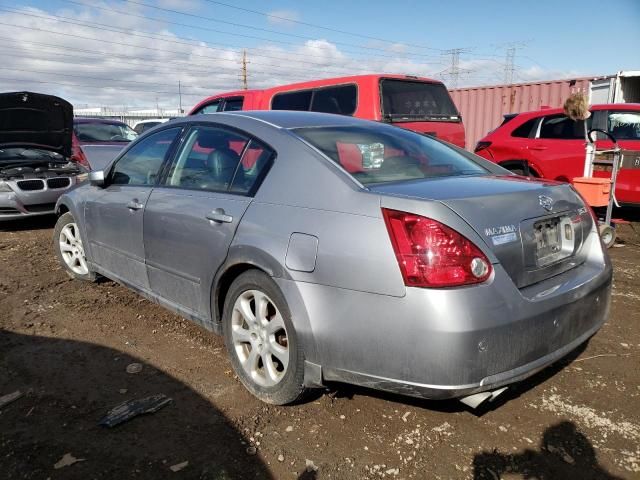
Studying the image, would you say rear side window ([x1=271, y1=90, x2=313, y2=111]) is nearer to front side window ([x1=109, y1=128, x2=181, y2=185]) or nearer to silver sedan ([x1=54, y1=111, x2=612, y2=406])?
front side window ([x1=109, y1=128, x2=181, y2=185])

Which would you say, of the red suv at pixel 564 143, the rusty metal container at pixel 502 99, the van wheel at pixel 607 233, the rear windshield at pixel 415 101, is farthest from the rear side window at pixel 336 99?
the rusty metal container at pixel 502 99

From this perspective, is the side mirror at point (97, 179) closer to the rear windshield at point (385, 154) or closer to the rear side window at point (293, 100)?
the rear windshield at point (385, 154)

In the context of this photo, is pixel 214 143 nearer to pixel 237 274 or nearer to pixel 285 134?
pixel 285 134

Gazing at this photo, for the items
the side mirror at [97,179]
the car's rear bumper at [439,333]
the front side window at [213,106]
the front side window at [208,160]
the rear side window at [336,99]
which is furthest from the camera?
the front side window at [213,106]

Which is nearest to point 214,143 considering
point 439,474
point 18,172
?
point 439,474

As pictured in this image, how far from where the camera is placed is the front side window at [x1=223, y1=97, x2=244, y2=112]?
8164mm

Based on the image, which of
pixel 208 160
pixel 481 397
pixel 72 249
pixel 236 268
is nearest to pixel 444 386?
pixel 481 397

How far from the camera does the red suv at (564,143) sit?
6.91 metres

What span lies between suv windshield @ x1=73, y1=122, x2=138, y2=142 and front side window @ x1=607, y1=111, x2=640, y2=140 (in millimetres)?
8572

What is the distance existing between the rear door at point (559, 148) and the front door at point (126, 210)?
18.8ft

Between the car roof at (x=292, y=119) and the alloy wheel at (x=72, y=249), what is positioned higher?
the car roof at (x=292, y=119)

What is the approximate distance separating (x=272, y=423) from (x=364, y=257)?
1.02 meters

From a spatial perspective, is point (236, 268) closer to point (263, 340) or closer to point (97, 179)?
point (263, 340)

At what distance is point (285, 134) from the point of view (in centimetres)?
278
